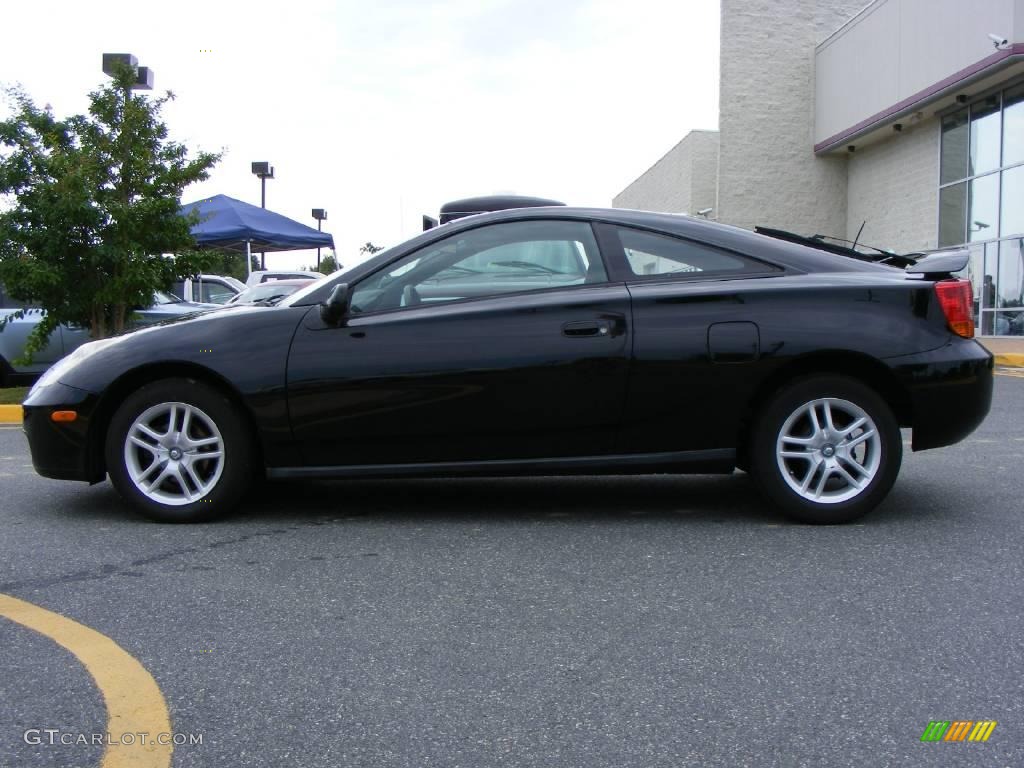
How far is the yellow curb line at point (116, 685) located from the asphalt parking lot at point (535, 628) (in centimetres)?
4

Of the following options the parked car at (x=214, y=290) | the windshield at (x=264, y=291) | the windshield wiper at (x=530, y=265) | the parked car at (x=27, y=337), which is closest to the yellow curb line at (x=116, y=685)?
the windshield wiper at (x=530, y=265)

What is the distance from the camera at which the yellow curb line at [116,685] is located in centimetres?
237

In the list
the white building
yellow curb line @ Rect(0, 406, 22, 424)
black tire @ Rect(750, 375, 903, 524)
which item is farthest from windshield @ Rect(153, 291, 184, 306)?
the white building

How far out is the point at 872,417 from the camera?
14.8 ft

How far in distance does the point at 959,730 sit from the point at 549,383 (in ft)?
7.83

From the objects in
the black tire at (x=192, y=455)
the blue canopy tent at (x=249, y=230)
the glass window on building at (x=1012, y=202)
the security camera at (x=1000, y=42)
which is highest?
the security camera at (x=1000, y=42)

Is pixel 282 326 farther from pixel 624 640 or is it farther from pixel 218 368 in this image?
pixel 624 640

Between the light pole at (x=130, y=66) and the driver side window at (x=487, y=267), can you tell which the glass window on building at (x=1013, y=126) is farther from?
the driver side window at (x=487, y=267)

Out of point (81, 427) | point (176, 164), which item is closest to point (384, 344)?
point (81, 427)

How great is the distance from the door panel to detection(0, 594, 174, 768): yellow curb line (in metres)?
1.47

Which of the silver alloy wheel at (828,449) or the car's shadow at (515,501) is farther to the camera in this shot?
the car's shadow at (515,501)

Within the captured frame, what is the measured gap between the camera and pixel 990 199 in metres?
21.0

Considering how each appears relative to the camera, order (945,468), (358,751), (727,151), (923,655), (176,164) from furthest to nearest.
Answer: (727,151) < (176,164) < (945,468) < (923,655) < (358,751)

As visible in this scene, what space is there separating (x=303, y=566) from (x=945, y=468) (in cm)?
389
